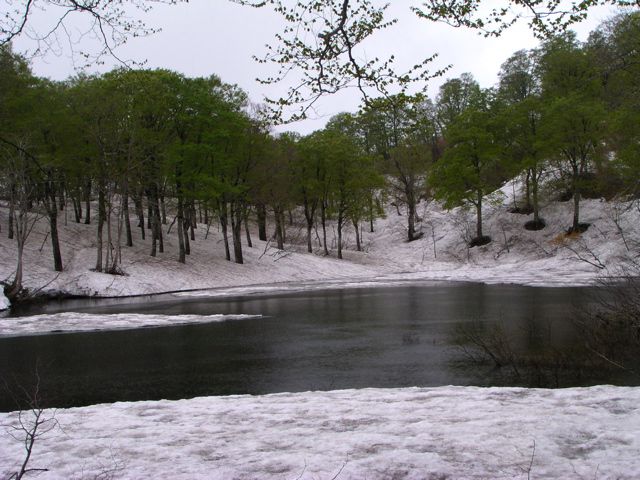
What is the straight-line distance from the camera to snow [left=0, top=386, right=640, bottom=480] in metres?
5.39

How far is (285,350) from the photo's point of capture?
14.0m

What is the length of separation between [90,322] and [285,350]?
28.5 feet

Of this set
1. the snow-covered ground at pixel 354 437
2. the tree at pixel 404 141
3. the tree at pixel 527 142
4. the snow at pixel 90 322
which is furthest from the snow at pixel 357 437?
the tree at pixel 527 142

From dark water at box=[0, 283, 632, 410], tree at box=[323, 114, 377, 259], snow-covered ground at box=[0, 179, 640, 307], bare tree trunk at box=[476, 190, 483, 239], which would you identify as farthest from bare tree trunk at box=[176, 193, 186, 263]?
bare tree trunk at box=[476, 190, 483, 239]

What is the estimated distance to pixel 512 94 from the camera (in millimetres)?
59438

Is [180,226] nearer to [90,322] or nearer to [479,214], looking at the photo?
[90,322]

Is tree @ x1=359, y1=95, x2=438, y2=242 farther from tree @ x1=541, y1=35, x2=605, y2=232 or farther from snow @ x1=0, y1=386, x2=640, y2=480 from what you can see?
tree @ x1=541, y1=35, x2=605, y2=232

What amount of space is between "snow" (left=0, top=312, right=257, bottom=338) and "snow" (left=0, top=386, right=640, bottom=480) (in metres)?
10.4

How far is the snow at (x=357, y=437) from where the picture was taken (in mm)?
5395

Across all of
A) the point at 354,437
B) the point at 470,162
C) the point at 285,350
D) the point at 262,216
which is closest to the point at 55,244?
the point at 285,350

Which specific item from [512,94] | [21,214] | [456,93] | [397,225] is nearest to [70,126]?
[21,214]

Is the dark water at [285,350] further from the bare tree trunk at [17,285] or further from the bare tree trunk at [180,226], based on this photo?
the bare tree trunk at [180,226]

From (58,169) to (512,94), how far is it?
46674mm

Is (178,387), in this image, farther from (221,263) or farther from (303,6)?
(221,263)
